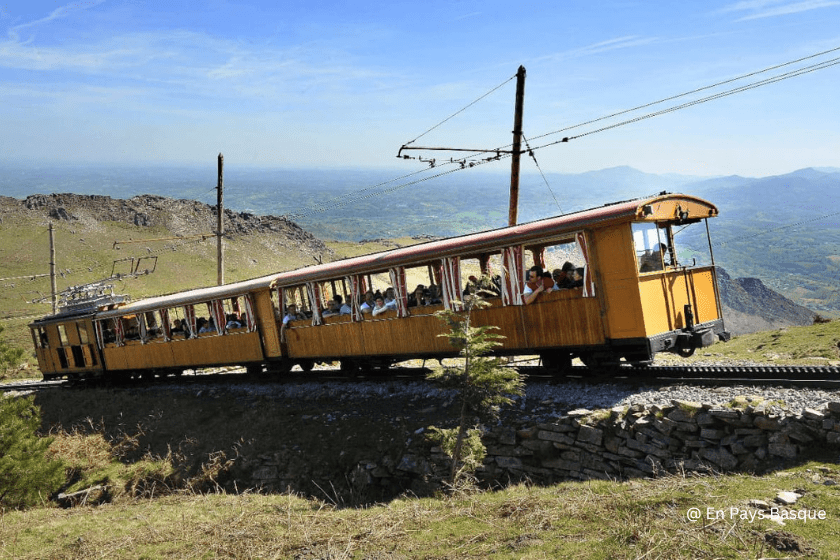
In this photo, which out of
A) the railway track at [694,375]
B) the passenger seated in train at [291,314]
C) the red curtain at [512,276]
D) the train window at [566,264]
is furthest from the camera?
the passenger seated in train at [291,314]

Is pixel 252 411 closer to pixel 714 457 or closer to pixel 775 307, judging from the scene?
pixel 714 457

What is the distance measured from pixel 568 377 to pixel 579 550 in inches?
299

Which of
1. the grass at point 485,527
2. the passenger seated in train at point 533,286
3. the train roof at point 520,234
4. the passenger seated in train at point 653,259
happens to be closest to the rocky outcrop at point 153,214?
the train roof at point 520,234

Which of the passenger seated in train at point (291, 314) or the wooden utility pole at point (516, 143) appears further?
the passenger seated in train at point (291, 314)

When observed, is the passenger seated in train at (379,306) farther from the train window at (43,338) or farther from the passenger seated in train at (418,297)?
the train window at (43,338)

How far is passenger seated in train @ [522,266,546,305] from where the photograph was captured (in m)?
14.5

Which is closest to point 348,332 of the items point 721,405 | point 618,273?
point 618,273

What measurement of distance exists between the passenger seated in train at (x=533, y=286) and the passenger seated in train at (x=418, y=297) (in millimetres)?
3063

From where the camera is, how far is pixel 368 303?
60.6 ft

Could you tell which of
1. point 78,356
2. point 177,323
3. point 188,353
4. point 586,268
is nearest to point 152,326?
point 177,323

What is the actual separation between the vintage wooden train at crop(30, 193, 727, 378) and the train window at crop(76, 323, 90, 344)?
7.79 meters

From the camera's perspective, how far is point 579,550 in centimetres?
755

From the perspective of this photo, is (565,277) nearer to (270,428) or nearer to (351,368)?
(270,428)

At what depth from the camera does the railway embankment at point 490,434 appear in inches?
409
